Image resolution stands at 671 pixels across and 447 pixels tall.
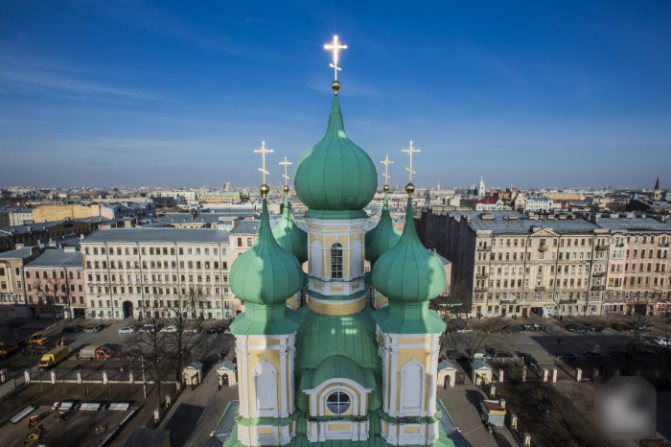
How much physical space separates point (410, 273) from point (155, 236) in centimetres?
5058

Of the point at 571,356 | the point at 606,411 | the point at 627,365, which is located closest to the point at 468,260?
the point at 571,356

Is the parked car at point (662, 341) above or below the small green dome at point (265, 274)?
below

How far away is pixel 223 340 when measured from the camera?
1890 inches

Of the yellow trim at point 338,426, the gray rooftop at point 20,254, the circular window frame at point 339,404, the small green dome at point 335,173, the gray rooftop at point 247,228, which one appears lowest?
the gray rooftop at point 20,254

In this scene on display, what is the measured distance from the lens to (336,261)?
730 inches

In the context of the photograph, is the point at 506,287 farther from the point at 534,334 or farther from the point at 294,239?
the point at 294,239

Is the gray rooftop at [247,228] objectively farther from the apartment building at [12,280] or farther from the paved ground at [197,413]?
the apartment building at [12,280]

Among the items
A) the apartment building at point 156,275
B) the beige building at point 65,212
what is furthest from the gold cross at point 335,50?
→ the beige building at point 65,212

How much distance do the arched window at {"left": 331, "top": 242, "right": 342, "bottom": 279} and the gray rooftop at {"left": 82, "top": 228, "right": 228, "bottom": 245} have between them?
3981cm

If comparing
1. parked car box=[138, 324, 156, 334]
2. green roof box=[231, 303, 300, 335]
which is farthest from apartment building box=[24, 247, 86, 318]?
green roof box=[231, 303, 300, 335]

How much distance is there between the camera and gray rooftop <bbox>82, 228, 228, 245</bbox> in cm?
5456

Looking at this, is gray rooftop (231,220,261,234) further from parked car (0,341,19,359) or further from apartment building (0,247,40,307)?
apartment building (0,247,40,307)

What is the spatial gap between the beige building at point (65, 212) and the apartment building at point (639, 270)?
386 feet

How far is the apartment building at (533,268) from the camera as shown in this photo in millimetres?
54375
